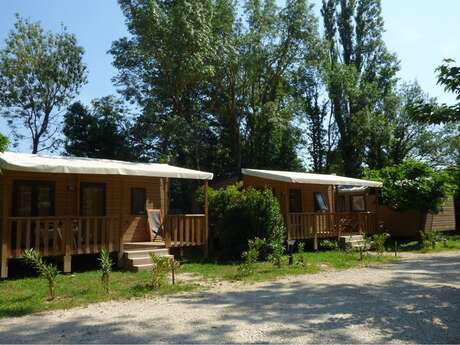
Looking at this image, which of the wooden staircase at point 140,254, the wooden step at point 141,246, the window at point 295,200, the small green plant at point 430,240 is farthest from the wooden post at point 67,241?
the small green plant at point 430,240

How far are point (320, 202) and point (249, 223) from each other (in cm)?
622

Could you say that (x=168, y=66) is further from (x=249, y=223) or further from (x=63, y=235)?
(x=63, y=235)

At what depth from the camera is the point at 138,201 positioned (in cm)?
1350

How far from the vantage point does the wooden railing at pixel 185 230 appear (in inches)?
486

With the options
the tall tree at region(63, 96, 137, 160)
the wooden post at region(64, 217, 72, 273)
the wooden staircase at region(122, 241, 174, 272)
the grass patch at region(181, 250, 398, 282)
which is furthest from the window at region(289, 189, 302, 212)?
the tall tree at region(63, 96, 137, 160)

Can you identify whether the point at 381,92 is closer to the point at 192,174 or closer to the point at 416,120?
the point at 192,174

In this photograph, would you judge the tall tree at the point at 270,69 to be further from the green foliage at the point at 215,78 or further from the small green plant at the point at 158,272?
the small green plant at the point at 158,272

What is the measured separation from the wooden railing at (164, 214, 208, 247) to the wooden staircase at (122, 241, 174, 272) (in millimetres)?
454

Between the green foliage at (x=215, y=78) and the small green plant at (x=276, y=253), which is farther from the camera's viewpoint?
the green foliage at (x=215, y=78)

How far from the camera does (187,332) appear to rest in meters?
5.44

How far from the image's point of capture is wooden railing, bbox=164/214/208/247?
12352mm

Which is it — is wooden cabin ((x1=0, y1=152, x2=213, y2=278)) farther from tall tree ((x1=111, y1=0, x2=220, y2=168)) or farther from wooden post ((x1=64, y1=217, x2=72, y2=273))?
tall tree ((x1=111, y1=0, x2=220, y2=168))

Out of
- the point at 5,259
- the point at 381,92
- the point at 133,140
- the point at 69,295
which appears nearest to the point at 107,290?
the point at 69,295

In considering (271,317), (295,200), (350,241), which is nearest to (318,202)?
(295,200)
